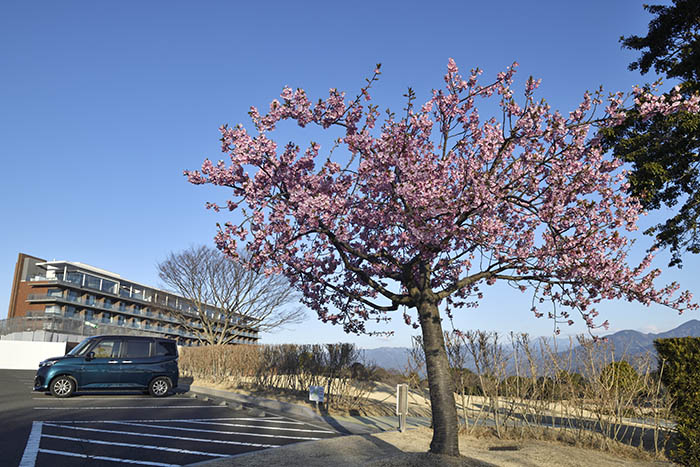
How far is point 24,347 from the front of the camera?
37406mm

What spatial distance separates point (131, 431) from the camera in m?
9.20

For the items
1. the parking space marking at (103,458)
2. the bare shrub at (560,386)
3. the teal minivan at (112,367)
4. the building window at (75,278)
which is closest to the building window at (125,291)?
the building window at (75,278)

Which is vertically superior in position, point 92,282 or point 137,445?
point 92,282

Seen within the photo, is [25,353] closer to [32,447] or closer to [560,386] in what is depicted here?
[32,447]

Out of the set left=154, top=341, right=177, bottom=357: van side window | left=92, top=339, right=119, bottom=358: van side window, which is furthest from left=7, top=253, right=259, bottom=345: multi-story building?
left=92, top=339, right=119, bottom=358: van side window

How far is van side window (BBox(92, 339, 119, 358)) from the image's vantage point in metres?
15.0

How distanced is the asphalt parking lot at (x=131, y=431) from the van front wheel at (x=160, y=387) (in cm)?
129

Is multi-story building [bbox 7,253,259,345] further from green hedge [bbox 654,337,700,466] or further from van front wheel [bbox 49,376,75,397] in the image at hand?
green hedge [bbox 654,337,700,466]

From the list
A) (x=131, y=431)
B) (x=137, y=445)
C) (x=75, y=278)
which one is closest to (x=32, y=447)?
(x=137, y=445)

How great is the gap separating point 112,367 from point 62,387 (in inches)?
55.2

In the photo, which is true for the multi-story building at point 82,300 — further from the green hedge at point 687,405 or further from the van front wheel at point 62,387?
the green hedge at point 687,405

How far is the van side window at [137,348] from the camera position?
603 inches

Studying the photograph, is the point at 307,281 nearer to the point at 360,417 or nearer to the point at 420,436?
the point at 420,436

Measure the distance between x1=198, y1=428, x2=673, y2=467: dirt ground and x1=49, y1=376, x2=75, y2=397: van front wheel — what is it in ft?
32.4
